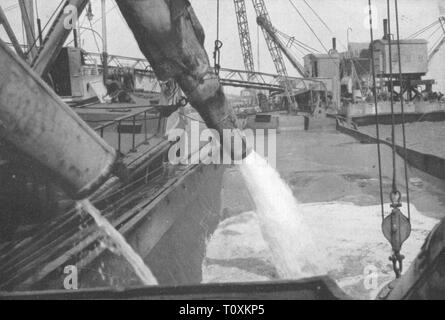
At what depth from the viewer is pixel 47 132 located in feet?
11.8

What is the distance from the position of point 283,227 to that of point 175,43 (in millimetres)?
9462

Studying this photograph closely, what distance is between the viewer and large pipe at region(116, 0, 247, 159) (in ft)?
13.4

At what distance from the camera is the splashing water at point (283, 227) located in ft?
33.9

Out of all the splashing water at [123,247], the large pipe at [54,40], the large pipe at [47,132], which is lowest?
the splashing water at [123,247]

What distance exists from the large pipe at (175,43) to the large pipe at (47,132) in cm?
109

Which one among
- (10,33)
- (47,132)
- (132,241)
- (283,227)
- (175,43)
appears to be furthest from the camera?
(283,227)

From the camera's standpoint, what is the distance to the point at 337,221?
12.9 m

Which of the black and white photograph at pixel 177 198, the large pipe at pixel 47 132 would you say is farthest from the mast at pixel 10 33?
the large pipe at pixel 47 132

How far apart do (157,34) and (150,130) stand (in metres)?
7.31

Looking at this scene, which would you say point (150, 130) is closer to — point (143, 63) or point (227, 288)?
point (227, 288)

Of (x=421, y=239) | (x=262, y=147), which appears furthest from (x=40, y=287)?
(x=262, y=147)

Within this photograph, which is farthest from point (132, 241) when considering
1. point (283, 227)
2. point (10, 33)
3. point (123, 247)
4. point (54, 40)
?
point (10, 33)

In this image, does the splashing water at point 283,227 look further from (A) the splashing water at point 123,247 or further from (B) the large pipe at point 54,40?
(B) the large pipe at point 54,40

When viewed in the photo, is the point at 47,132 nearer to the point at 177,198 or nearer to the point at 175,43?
the point at 175,43
